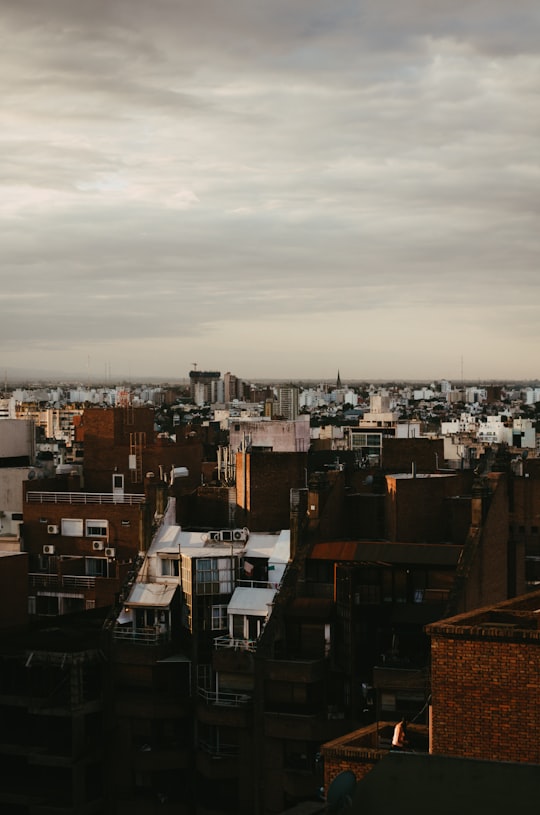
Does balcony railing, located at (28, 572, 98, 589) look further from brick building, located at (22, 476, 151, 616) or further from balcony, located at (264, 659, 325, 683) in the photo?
balcony, located at (264, 659, 325, 683)

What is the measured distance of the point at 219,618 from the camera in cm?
4106

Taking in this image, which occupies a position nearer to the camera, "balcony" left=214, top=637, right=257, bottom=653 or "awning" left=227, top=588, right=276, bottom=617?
"balcony" left=214, top=637, right=257, bottom=653

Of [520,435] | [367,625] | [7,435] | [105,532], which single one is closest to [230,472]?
[105,532]

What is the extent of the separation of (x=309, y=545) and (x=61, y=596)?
1605cm

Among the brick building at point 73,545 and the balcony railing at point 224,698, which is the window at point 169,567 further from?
the brick building at point 73,545

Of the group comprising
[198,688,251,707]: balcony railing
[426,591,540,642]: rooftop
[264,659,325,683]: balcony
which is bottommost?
[198,688,251,707]: balcony railing

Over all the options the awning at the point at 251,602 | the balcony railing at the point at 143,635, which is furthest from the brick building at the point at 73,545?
the awning at the point at 251,602

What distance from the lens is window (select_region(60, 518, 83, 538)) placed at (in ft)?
181

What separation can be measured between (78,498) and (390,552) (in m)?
19.9

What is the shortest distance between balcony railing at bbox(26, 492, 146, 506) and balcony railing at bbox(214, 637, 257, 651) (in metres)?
17.1

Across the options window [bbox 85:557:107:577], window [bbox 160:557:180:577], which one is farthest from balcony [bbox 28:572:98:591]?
window [bbox 160:557:180:577]

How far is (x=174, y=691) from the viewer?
39.4 metres

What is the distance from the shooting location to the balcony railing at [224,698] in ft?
122

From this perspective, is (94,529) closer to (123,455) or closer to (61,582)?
(61,582)
